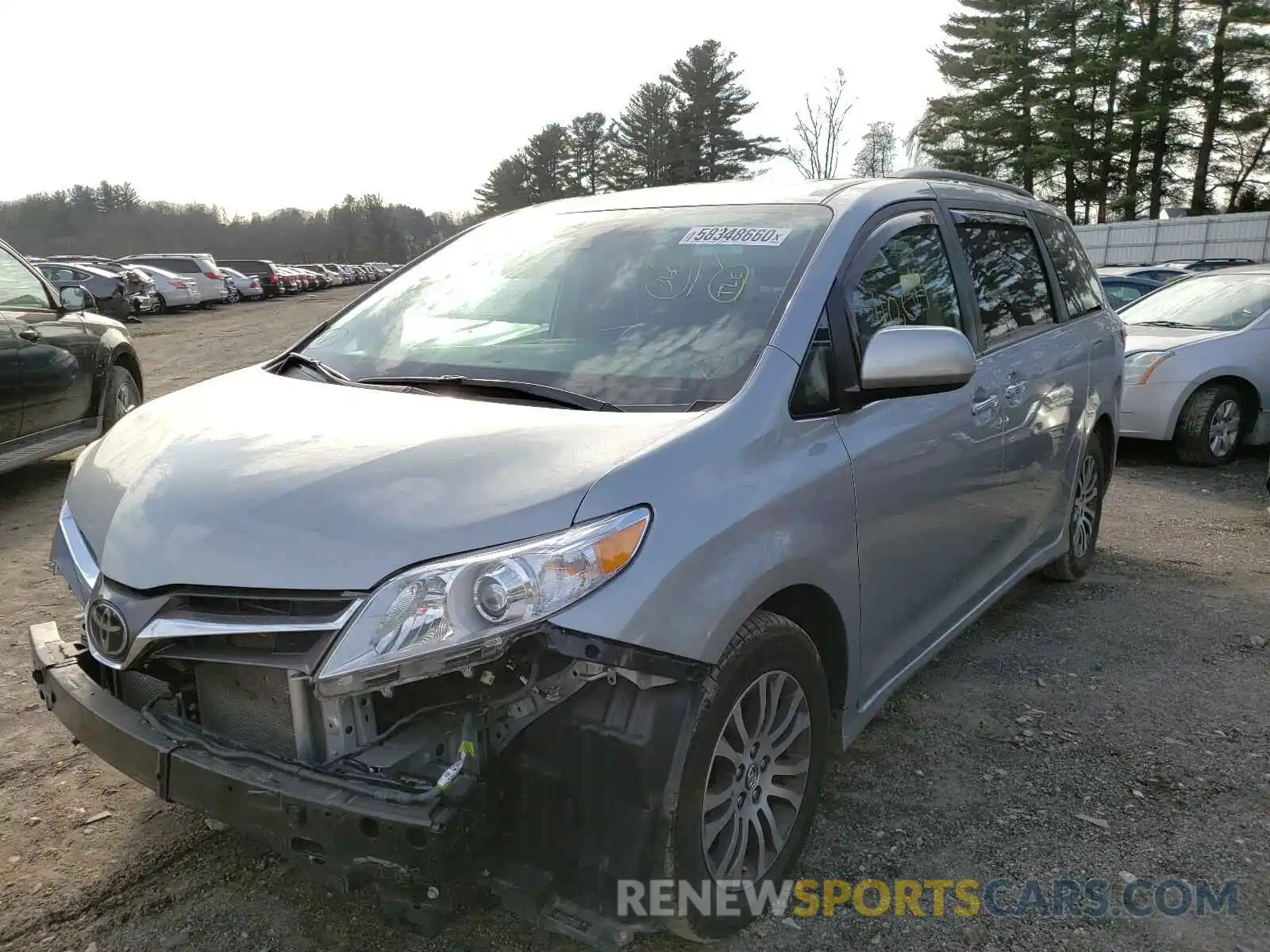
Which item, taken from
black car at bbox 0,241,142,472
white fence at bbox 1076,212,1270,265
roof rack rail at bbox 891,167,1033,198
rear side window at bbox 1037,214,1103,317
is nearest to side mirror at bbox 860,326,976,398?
roof rack rail at bbox 891,167,1033,198

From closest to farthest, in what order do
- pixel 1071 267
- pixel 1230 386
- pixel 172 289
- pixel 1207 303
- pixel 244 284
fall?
pixel 1071 267
pixel 1230 386
pixel 1207 303
pixel 172 289
pixel 244 284

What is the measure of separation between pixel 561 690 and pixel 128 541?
106 cm

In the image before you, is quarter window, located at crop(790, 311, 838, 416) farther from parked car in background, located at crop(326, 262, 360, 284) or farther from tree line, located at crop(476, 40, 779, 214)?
parked car in background, located at crop(326, 262, 360, 284)

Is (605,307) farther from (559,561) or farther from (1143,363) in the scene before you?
(1143,363)

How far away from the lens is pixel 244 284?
36938 mm

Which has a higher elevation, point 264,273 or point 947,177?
point 947,177

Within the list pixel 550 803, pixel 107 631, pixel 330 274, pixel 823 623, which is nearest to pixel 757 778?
pixel 823 623

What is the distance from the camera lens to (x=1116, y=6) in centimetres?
3797

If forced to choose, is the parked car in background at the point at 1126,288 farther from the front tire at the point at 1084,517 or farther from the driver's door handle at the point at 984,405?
the driver's door handle at the point at 984,405

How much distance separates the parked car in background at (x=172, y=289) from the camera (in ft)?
90.5

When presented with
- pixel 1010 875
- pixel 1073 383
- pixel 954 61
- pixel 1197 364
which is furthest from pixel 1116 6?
pixel 1010 875

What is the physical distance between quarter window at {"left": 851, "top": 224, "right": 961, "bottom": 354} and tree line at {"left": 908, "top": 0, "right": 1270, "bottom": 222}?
39957mm

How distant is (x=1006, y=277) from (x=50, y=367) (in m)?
6.06

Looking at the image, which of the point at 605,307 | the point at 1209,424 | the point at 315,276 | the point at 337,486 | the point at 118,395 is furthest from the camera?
the point at 315,276
